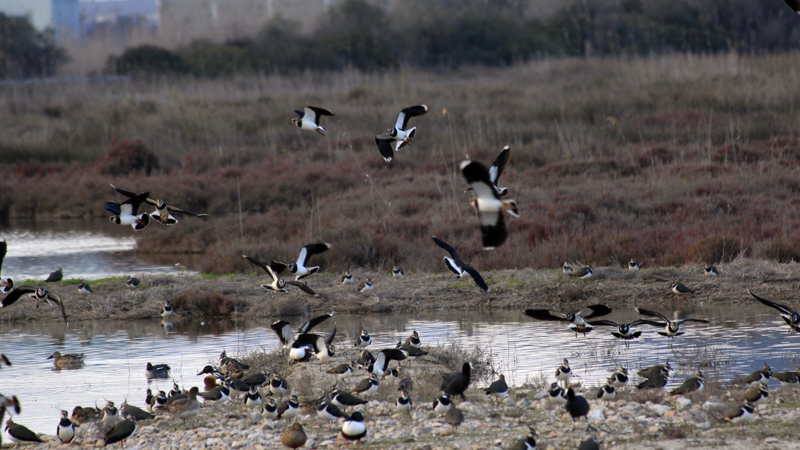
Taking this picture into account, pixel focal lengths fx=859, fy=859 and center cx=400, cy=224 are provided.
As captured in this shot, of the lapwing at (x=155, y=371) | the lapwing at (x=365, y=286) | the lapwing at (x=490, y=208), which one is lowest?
the lapwing at (x=155, y=371)

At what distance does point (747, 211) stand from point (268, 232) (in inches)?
398

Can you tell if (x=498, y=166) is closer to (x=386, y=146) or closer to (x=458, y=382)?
(x=386, y=146)

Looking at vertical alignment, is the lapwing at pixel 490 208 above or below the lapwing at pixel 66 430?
above

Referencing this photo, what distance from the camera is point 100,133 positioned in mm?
34500

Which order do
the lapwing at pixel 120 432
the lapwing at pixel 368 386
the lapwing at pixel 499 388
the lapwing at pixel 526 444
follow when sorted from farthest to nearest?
the lapwing at pixel 368 386 → the lapwing at pixel 499 388 → the lapwing at pixel 120 432 → the lapwing at pixel 526 444

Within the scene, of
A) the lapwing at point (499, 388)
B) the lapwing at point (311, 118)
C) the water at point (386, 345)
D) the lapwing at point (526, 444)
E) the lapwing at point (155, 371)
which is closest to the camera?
the lapwing at point (526, 444)

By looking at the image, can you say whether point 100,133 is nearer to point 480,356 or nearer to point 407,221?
point 407,221

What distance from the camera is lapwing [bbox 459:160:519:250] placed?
22.6 ft

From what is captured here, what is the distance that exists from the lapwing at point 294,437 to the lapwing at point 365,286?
651 centimetres

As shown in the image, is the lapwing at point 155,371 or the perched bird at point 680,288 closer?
the lapwing at point 155,371

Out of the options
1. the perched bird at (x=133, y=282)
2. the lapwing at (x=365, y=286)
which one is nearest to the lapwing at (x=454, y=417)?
the lapwing at (x=365, y=286)

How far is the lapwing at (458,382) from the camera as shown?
27.6 ft

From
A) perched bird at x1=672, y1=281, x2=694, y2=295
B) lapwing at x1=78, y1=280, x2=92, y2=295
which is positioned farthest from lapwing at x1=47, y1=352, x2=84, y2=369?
perched bird at x1=672, y1=281, x2=694, y2=295

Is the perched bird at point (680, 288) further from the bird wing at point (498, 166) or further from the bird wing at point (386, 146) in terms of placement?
the bird wing at point (386, 146)
